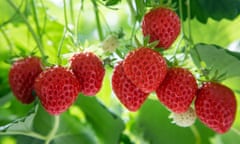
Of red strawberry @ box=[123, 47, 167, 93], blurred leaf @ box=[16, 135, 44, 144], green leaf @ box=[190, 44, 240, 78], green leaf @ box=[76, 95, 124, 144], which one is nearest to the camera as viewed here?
red strawberry @ box=[123, 47, 167, 93]

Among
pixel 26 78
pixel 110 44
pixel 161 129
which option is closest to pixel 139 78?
pixel 110 44

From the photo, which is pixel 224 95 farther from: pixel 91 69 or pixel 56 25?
pixel 56 25

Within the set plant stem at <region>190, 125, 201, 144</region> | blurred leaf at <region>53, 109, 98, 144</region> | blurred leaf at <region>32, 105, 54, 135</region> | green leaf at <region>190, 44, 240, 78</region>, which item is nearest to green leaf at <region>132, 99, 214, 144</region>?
plant stem at <region>190, 125, 201, 144</region>

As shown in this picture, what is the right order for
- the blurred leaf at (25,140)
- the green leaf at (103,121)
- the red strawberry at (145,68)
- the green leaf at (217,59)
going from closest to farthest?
1. the red strawberry at (145,68)
2. the green leaf at (217,59)
3. the blurred leaf at (25,140)
4. the green leaf at (103,121)

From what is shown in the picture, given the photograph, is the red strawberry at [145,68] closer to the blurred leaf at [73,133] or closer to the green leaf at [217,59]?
the green leaf at [217,59]

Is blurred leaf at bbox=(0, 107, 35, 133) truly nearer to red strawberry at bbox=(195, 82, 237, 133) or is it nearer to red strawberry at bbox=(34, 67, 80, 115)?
red strawberry at bbox=(34, 67, 80, 115)

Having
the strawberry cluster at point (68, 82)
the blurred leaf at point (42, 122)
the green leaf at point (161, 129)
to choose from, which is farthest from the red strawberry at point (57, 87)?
the green leaf at point (161, 129)
